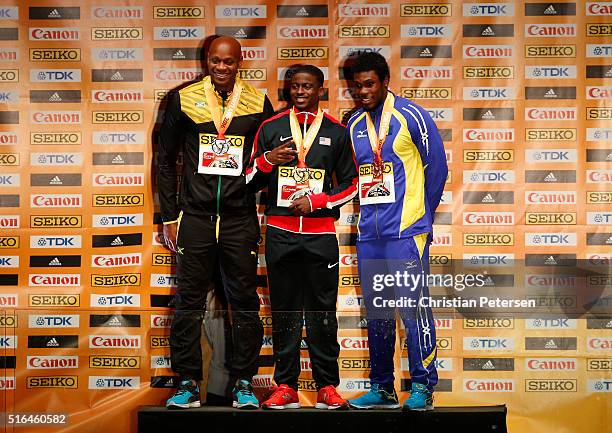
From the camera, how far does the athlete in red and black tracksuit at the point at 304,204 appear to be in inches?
167

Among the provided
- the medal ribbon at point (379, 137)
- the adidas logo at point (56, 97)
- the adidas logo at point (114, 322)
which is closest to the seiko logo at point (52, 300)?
the adidas logo at point (114, 322)

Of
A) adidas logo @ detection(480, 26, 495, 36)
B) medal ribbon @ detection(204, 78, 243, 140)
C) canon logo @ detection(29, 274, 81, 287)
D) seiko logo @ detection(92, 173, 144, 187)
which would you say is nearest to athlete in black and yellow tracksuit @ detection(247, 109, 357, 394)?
medal ribbon @ detection(204, 78, 243, 140)

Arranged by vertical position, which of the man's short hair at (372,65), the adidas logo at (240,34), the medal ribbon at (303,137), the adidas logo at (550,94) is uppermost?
the adidas logo at (240,34)

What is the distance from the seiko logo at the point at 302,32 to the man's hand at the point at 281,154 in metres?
A: 0.97

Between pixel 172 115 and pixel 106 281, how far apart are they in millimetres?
1142

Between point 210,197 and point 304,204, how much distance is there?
1.70 ft

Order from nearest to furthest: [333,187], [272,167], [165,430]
Answer: 1. [165,430]
2. [272,167]
3. [333,187]

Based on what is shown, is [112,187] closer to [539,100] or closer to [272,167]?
[272,167]

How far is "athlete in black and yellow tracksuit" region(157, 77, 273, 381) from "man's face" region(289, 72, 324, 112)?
25 cm

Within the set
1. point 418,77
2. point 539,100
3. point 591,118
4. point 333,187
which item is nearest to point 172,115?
point 333,187

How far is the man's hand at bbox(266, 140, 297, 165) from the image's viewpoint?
4258mm

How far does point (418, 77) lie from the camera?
496 cm

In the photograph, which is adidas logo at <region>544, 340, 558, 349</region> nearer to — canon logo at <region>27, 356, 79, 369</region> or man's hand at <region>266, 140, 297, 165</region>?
man's hand at <region>266, 140, 297, 165</region>

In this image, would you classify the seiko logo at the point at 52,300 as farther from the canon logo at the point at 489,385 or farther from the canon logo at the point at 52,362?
the canon logo at the point at 489,385
